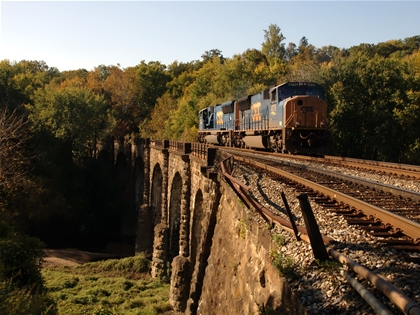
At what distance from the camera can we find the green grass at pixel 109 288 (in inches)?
755

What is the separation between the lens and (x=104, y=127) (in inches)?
1943

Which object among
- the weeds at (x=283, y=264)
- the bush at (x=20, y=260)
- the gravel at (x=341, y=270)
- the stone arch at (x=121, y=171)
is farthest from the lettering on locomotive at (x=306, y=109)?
the stone arch at (x=121, y=171)

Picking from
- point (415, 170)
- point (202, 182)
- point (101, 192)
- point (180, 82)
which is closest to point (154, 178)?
point (101, 192)

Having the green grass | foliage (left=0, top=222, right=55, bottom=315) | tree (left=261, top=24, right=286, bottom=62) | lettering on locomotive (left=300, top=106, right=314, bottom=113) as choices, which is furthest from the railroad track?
tree (left=261, top=24, right=286, bottom=62)

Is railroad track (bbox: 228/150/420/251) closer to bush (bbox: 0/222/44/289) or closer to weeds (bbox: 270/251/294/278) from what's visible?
weeds (bbox: 270/251/294/278)

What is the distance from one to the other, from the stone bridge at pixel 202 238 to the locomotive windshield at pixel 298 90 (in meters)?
5.33

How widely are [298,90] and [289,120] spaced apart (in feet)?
7.84

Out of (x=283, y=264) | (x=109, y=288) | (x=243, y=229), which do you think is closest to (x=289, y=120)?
(x=243, y=229)

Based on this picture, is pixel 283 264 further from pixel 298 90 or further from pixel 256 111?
pixel 256 111

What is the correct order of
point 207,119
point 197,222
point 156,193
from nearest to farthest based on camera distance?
point 197,222, point 156,193, point 207,119

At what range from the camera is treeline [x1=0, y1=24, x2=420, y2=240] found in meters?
26.0

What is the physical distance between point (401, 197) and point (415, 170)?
4.97m

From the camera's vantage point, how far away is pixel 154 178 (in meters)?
30.2

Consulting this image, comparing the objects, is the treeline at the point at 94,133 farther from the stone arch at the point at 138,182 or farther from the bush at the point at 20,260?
the stone arch at the point at 138,182
